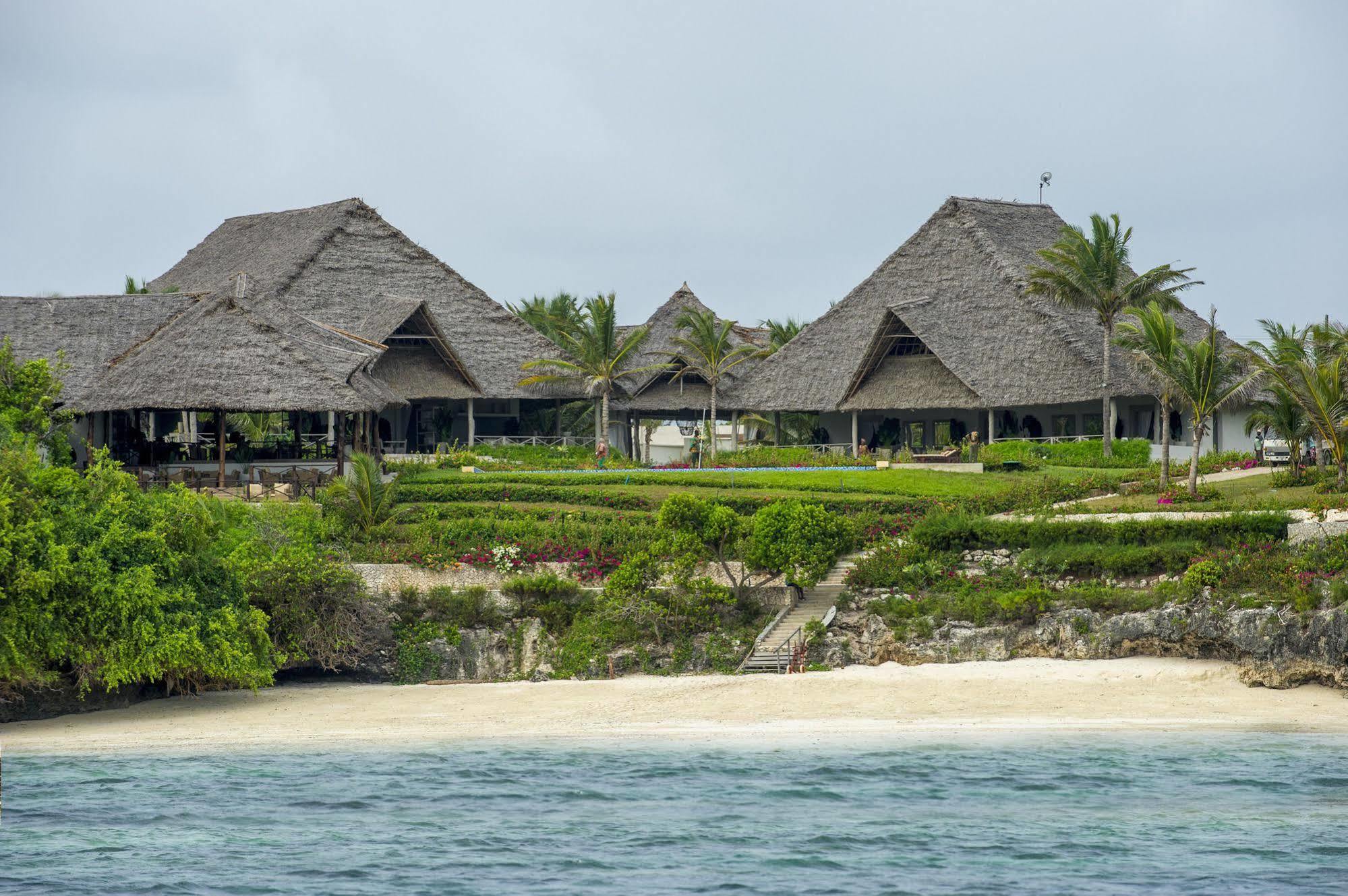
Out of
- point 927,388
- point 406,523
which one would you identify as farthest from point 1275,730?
point 927,388

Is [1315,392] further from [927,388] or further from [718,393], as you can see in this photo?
[718,393]

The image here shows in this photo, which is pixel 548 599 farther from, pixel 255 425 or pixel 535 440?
pixel 255 425

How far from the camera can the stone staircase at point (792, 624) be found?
1106 inches

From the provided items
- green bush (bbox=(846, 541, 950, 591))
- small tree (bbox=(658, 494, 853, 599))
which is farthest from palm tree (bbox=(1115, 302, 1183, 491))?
small tree (bbox=(658, 494, 853, 599))

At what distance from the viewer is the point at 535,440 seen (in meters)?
56.0

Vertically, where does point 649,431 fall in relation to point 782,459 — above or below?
above

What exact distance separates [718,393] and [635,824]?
39622 mm

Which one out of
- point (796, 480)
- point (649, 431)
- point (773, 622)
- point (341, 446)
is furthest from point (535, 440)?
point (773, 622)

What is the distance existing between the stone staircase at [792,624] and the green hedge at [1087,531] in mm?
1926

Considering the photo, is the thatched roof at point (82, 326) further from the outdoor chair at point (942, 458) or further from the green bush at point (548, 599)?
the outdoor chair at point (942, 458)

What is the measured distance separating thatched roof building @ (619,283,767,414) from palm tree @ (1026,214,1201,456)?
14.5 m

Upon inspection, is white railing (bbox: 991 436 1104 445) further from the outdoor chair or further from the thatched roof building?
the thatched roof building

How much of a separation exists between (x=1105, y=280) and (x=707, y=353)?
15.2m

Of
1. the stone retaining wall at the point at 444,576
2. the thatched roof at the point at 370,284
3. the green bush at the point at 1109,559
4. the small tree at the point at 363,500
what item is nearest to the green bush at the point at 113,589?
the stone retaining wall at the point at 444,576
